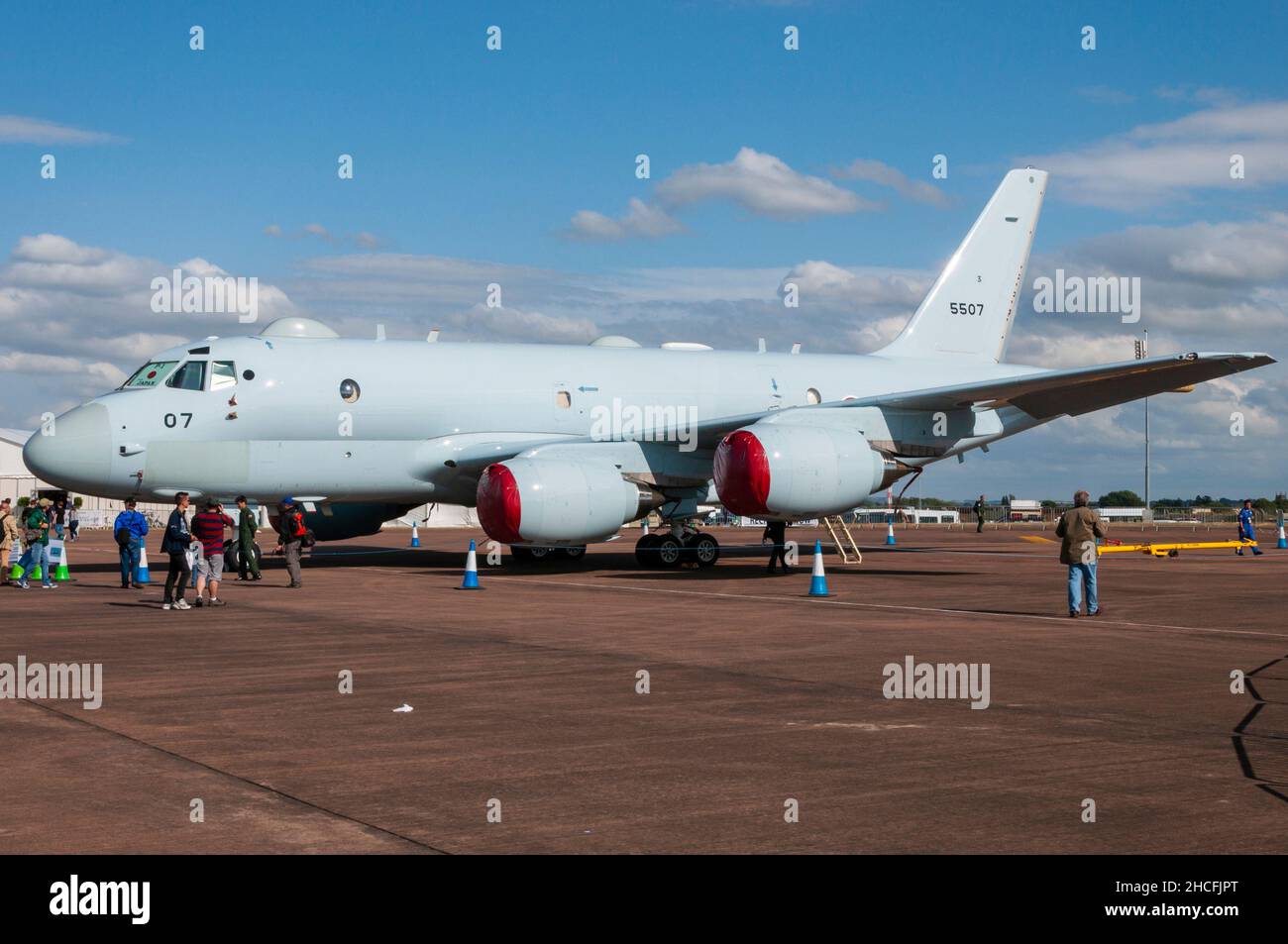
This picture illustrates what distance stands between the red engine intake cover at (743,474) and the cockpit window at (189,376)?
31.3 ft

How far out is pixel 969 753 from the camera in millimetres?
8500

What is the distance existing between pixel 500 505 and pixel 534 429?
12.5 ft

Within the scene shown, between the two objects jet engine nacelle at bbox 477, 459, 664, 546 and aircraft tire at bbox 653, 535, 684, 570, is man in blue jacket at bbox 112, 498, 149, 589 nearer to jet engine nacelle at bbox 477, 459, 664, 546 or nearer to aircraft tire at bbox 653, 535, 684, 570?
jet engine nacelle at bbox 477, 459, 664, 546

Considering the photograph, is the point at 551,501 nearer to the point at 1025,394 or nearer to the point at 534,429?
the point at 534,429

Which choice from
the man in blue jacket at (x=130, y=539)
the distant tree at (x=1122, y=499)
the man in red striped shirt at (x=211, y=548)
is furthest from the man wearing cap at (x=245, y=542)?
the distant tree at (x=1122, y=499)

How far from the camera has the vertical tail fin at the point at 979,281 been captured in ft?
107

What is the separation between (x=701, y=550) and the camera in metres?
28.1

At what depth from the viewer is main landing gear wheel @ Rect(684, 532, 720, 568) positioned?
27922 mm

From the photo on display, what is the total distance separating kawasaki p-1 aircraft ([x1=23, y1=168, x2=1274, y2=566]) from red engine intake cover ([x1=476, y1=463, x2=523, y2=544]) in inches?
1.4

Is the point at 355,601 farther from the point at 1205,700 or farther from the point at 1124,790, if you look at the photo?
the point at 1124,790

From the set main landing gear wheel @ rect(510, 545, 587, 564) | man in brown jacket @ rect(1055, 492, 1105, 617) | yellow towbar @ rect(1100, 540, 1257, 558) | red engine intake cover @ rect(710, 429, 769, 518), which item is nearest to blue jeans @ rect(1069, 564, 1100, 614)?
man in brown jacket @ rect(1055, 492, 1105, 617)

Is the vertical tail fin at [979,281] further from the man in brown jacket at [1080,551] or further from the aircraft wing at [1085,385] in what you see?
the man in brown jacket at [1080,551]
